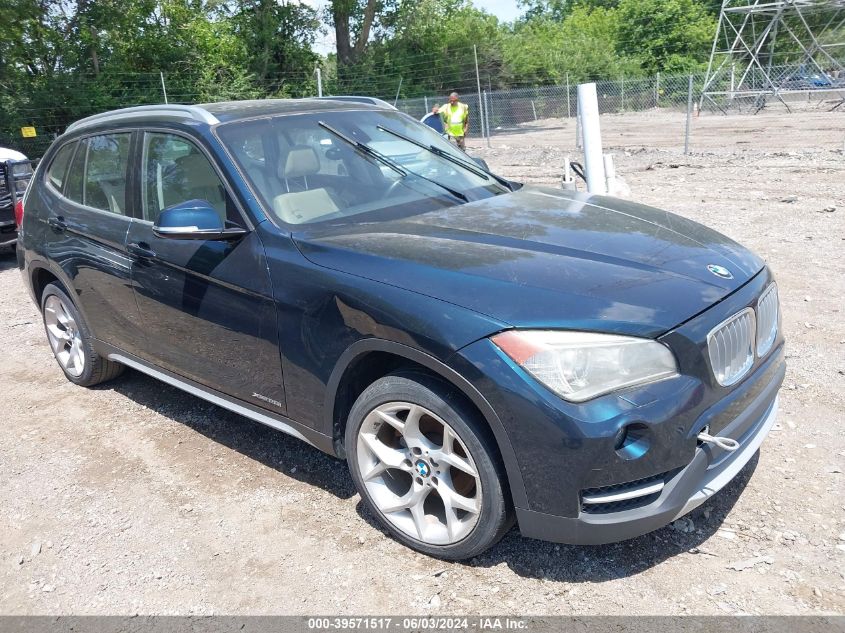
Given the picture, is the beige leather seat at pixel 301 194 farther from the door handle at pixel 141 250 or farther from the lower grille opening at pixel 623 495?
the lower grille opening at pixel 623 495

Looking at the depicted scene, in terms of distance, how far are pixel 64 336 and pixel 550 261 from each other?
382cm

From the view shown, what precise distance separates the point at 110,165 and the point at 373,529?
2715mm

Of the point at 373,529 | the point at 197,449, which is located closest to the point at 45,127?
the point at 197,449

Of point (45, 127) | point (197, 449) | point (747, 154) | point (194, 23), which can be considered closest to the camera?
point (197, 449)

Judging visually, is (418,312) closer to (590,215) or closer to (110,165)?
(590,215)

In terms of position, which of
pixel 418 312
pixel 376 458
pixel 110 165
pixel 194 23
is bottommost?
pixel 376 458

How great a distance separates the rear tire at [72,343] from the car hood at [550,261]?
2365 mm

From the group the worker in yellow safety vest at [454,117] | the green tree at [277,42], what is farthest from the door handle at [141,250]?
the green tree at [277,42]

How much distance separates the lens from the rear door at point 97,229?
4.21 meters

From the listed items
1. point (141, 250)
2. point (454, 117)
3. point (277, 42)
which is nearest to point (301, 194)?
point (141, 250)

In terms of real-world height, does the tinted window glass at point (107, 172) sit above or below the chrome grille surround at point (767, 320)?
above

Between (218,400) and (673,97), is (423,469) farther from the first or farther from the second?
(673,97)

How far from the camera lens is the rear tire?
16.0 ft

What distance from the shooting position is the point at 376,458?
10.2 feet
